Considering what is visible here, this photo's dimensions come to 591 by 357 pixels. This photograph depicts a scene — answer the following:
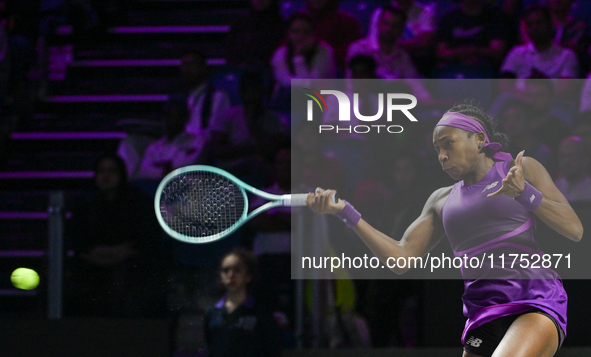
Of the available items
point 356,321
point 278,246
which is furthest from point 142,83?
point 356,321

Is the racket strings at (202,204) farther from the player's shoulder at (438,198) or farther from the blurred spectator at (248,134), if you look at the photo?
the player's shoulder at (438,198)

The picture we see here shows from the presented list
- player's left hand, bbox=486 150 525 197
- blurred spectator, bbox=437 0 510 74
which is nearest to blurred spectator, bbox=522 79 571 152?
player's left hand, bbox=486 150 525 197

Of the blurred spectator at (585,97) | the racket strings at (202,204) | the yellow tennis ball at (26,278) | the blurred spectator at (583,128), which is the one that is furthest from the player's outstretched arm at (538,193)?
the yellow tennis ball at (26,278)

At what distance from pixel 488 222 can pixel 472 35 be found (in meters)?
1.90

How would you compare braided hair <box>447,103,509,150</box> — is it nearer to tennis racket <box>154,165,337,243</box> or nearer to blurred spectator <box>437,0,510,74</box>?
tennis racket <box>154,165,337,243</box>

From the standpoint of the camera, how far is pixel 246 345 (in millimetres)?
3379

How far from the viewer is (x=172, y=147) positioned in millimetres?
4074

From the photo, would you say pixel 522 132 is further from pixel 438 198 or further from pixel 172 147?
pixel 172 147

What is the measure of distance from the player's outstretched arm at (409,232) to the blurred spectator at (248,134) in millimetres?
500

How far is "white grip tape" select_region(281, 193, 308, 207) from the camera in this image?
3.36 meters

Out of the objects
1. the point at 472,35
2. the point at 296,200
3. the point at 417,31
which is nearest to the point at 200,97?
the point at 296,200

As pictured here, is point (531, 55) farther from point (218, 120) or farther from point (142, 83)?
point (142, 83)

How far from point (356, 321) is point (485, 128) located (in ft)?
3.75

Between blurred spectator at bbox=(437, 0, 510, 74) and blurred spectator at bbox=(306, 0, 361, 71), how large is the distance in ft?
1.91
